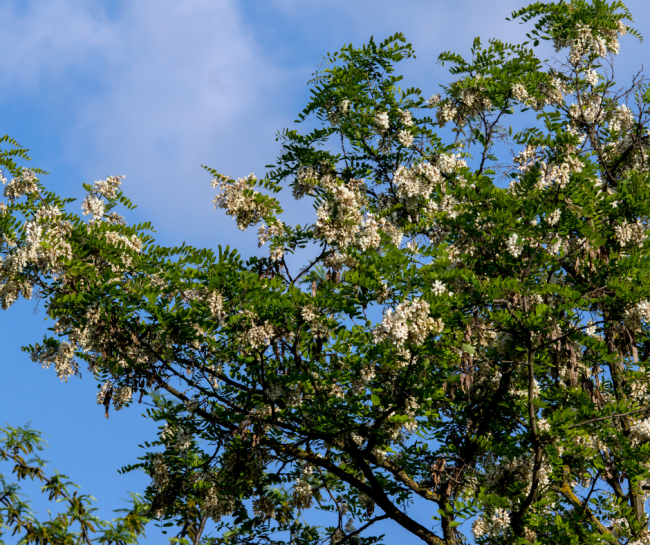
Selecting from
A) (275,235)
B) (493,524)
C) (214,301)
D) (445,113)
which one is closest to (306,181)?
(275,235)

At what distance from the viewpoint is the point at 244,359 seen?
932cm

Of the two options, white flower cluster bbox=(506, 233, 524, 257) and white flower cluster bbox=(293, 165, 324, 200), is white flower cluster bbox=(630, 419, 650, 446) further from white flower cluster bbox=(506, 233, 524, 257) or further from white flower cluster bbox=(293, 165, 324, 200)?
white flower cluster bbox=(293, 165, 324, 200)

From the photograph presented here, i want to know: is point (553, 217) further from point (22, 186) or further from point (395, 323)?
point (22, 186)

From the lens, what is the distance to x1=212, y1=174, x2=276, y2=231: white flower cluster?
10016mm

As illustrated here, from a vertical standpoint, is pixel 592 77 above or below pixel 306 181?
above

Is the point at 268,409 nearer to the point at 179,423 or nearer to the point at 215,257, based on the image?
the point at 179,423

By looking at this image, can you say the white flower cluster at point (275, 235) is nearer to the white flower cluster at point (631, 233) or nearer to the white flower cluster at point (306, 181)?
the white flower cluster at point (306, 181)

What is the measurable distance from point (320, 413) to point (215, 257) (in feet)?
8.69

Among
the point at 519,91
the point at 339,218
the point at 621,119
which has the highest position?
the point at 621,119

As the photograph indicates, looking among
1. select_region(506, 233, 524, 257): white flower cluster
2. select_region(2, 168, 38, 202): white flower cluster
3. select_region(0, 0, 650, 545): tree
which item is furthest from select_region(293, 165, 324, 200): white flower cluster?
select_region(2, 168, 38, 202): white flower cluster

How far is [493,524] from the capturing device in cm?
882

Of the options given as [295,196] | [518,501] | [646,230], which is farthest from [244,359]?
[646,230]

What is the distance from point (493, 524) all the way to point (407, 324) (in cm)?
357

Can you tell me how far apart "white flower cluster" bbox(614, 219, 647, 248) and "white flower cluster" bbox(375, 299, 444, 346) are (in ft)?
13.0
